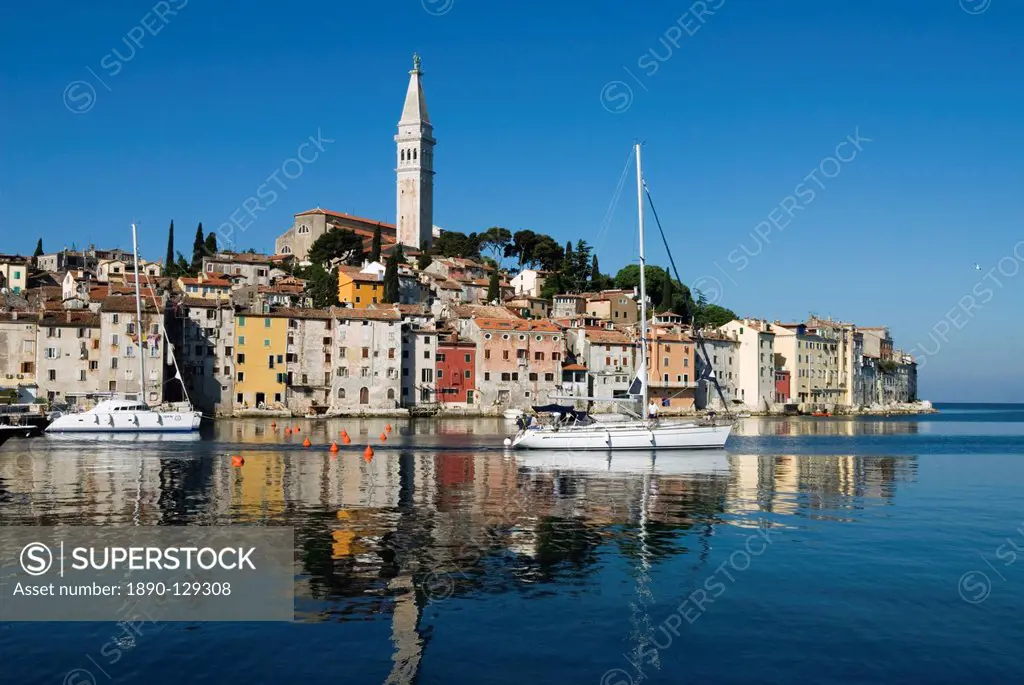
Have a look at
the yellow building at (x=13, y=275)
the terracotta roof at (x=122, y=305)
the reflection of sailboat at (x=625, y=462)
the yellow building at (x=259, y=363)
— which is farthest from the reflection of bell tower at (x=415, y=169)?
the reflection of sailboat at (x=625, y=462)

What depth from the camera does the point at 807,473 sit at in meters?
35.4

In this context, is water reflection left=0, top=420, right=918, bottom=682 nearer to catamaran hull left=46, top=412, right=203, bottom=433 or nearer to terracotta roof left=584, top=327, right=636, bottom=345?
catamaran hull left=46, top=412, right=203, bottom=433

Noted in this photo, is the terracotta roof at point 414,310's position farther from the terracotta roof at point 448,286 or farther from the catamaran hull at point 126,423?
the catamaran hull at point 126,423

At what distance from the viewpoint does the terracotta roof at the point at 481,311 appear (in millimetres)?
90500

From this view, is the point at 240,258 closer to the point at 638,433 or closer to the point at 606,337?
the point at 606,337

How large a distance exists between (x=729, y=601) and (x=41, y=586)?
10.9m

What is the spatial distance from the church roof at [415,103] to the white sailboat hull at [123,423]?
95152 mm

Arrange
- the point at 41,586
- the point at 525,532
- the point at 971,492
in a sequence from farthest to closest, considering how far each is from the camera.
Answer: the point at 971,492
the point at 525,532
the point at 41,586

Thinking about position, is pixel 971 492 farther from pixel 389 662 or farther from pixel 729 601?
pixel 389 662

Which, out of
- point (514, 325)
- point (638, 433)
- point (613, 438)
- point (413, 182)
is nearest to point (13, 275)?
point (514, 325)

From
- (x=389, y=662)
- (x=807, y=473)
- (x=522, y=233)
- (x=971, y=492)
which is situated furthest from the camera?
(x=522, y=233)

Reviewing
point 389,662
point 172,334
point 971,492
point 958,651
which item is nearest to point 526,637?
point 389,662

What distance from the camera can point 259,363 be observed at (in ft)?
253

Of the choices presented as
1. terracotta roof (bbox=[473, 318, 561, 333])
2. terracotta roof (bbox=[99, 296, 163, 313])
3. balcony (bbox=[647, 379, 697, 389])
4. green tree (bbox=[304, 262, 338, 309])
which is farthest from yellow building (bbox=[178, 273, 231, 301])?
balcony (bbox=[647, 379, 697, 389])
